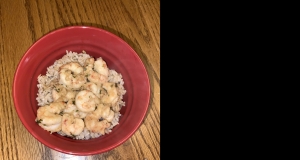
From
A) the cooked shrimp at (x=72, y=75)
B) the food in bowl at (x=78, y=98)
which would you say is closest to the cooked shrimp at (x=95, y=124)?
the food in bowl at (x=78, y=98)

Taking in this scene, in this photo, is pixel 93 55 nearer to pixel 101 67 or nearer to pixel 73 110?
pixel 101 67

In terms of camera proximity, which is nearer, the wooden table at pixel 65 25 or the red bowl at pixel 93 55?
the red bowl at pixel 93 55

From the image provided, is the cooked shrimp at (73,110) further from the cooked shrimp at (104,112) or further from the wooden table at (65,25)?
the wooden table at (65,25)

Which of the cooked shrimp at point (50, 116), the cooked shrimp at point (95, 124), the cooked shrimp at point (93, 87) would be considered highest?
the cooked shrimp at point (93, 87)

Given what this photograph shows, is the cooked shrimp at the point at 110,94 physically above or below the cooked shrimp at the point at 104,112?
above

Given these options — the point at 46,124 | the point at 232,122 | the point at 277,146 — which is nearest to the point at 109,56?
the point at 46,124

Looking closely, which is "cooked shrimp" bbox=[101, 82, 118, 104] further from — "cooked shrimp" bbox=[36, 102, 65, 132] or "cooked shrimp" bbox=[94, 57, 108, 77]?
"cooked shrimp" bbox=[36, 102, 65, 132]

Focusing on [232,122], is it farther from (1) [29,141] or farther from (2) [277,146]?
(1) [29,141]
